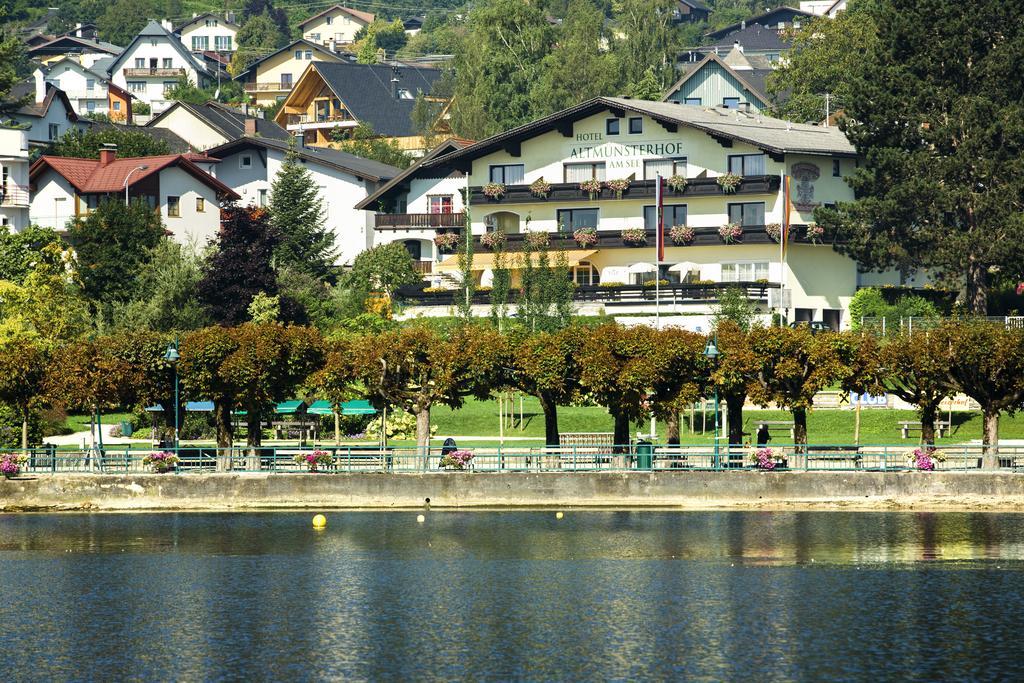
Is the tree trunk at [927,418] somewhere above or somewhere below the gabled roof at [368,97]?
below

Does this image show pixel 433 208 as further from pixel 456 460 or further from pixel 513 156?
pixel 456 460

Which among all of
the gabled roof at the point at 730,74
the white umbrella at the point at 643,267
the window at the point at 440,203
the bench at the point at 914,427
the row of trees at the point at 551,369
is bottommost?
the bench at the point at 914,427

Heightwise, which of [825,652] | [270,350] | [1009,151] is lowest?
[825,652]

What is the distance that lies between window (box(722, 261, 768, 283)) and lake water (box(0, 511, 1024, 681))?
42.7m

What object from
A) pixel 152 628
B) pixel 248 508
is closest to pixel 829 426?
pixel 248 508

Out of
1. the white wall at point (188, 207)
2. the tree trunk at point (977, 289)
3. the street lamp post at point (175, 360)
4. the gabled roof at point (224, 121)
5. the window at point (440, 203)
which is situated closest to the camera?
the street lamp post at point (175, 360)

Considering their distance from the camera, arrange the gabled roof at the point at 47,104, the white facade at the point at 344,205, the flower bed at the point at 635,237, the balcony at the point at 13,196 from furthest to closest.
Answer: the gabled roof at the point at 47,104 < the white facade at the point at 344,205 < the balcony at the point at 13,196 < the flower bed at the point at 635,237

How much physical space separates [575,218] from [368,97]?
82555mm

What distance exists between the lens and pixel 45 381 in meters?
73.5

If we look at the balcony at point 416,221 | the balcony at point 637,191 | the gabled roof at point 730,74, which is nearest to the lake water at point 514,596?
the balcony at point 637,191

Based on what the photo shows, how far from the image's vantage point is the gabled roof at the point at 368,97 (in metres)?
190

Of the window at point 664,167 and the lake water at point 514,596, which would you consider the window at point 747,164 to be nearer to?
the window at point 664,167

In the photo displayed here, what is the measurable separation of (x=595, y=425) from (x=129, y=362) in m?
23.5

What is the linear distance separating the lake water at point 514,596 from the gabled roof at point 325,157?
71451mm
